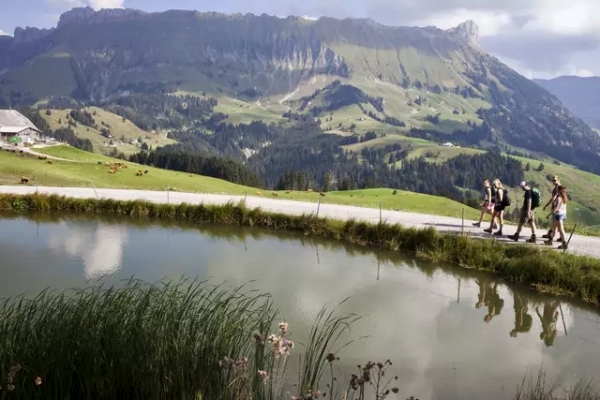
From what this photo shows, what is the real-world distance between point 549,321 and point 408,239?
8.78 meters

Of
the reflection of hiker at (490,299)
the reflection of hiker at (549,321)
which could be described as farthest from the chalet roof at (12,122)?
the reflection of hiker at (549,321)

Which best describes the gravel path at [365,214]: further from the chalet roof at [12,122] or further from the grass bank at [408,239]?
the chalet roof at [12,122]

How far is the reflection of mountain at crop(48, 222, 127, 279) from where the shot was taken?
53.4 ft

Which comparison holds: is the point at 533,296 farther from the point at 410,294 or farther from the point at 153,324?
the point at 153,324

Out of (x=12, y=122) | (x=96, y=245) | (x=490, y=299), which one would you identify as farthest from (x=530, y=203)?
(x=12, y=122)

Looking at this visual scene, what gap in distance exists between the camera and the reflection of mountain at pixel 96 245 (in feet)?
53.4

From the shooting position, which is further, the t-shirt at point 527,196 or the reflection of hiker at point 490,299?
the t-shirt at point 527,196

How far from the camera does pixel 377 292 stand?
16.0 metres

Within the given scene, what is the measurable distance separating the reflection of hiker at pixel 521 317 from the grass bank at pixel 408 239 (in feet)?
4.49

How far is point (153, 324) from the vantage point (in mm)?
7945

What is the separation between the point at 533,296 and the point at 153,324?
42.6 feet

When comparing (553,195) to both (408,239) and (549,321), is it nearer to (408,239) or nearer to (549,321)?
(408,239)

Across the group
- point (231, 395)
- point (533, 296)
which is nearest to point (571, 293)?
point (533, 296)

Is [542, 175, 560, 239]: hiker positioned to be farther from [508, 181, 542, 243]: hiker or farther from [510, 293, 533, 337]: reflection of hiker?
[510, 293, 533, 337]: reflection of hiker
